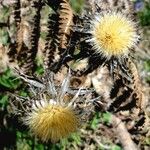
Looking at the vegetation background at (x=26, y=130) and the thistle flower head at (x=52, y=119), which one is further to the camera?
the vegetation background at (x=26, y=130)

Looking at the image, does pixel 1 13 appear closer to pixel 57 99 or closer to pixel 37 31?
pixel 37 31

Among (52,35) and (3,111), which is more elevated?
(52,35)

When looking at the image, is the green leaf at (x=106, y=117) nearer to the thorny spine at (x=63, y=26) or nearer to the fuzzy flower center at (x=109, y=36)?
the thorny spine at (x=63, y=26)

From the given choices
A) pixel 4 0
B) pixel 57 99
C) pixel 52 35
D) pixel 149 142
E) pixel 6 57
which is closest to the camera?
pixel 57 99

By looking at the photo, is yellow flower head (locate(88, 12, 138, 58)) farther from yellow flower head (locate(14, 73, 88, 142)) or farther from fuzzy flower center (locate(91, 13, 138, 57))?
yellow flower head (locate(14, 73, 88, 142))

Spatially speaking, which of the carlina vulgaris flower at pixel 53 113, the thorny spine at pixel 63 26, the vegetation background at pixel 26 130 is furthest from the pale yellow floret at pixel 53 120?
the vegetation background at pixel 26 130

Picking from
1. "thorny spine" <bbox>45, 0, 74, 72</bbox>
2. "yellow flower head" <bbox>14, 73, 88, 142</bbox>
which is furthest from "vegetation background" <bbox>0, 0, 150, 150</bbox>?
"yellow flower head" <bbox>14, 73, 88, 142</bbox>

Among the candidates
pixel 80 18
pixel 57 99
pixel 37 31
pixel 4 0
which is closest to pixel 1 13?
pixel 4 0
